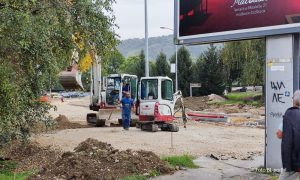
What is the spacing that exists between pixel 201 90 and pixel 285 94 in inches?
1961

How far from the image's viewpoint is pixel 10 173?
12.2 meters

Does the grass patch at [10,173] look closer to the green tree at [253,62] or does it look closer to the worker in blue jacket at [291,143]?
the worker in blue jacket at [291,143]

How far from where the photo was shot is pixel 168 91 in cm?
2506

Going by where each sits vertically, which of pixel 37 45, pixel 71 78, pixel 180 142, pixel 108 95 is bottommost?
pixel 180 142

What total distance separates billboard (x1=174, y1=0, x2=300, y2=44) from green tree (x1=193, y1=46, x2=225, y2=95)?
4603cm

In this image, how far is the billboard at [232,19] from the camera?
11.2m

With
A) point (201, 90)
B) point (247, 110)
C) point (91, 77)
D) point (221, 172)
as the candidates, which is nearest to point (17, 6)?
point (221, 172)

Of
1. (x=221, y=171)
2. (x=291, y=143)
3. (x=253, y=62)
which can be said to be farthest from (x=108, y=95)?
(x=291, y=143)

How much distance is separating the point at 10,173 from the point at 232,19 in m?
6.01

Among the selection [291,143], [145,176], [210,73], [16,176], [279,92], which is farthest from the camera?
[210,73]

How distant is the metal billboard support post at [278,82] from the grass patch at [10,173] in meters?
5.12

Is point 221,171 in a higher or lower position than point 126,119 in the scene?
lower

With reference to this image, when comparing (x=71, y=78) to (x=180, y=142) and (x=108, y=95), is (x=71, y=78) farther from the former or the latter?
(x=108, y=95)

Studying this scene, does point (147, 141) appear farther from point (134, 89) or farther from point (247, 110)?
point (247, 110)
